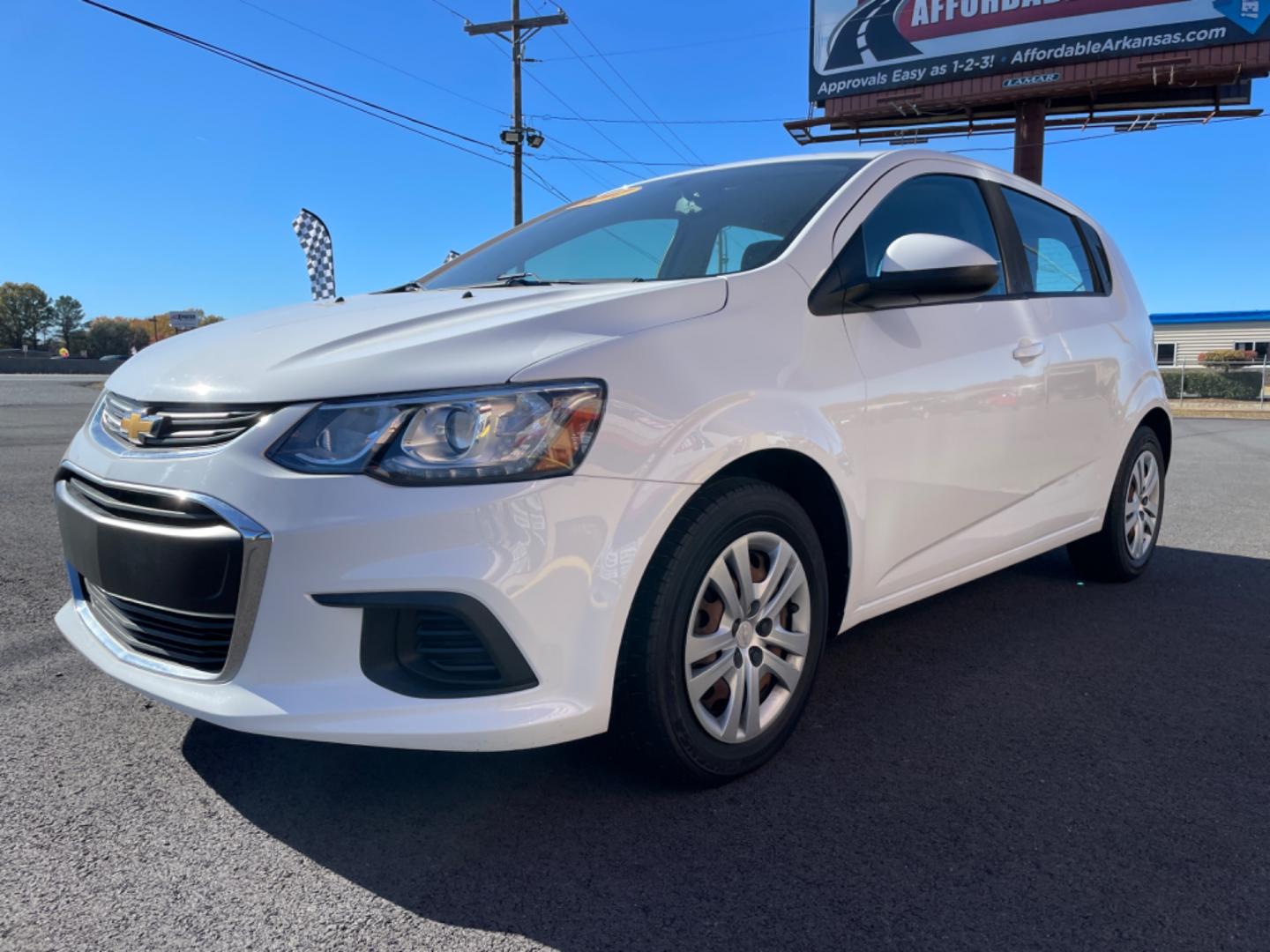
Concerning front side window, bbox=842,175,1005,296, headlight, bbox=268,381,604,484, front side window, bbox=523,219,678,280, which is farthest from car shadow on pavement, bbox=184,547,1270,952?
front side window, bbox=523,219,678,280

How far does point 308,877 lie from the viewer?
1848 millimetres

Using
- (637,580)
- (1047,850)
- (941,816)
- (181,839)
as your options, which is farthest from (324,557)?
(1047,850)

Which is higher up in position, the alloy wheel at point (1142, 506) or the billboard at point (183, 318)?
the billboard at point (183, 318)

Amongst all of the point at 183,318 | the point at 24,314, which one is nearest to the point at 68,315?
the point at 24,314

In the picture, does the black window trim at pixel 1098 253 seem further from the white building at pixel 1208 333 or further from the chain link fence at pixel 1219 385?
the white building at pixel 1208 333

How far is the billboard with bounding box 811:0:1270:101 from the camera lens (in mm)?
19609

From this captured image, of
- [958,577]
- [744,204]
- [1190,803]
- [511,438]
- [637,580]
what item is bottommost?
[1190,803]

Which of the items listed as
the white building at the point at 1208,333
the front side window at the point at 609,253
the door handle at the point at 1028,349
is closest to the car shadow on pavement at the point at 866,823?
the door handle at the point at 1028,349

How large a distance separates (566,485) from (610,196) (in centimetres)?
196

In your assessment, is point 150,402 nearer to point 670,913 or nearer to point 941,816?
point 670,913

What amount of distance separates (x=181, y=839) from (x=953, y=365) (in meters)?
2.44

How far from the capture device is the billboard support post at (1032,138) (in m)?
21.7

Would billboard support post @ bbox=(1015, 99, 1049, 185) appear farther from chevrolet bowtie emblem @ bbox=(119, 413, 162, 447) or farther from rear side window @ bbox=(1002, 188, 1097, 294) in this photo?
chevrolet bowtie emblem @ bbox=(119, 413, 162, 447)

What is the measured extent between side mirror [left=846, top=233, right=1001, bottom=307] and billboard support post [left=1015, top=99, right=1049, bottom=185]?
21.7 metres
